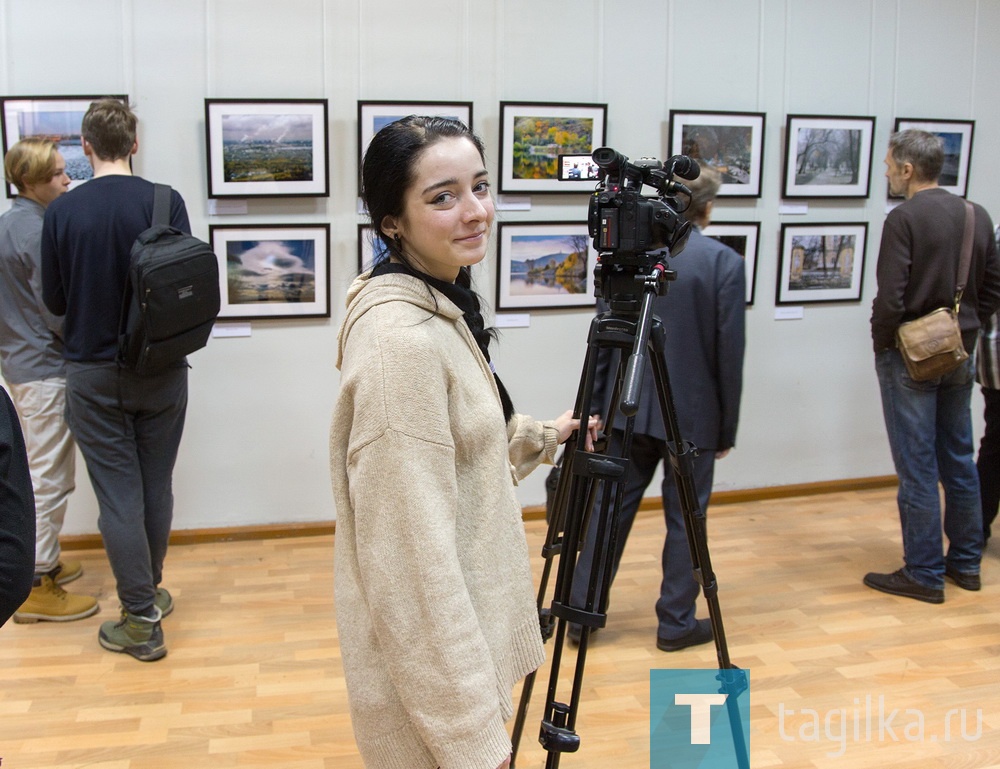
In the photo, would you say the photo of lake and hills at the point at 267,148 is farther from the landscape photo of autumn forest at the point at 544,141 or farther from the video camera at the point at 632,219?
the video camera at the point at 632,219

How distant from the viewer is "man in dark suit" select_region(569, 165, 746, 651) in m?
3.35

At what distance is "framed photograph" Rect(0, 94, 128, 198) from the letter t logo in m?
3.39

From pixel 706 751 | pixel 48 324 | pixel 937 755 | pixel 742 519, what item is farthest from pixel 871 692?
pixel 48 324

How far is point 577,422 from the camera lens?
216cm

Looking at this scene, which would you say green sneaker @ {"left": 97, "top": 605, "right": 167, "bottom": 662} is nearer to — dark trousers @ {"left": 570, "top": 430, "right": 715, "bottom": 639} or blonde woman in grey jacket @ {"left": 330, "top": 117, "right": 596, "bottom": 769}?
dark trousers @ {"left": 570, "top": 430, "right": 715, "bottom": 639}

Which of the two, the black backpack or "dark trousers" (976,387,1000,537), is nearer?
the black backpack

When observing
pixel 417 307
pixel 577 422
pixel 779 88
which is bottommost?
pixel 577 422

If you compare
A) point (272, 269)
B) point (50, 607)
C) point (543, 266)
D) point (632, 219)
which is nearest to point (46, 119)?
point (272, 269)

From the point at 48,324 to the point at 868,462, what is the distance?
4.38 metres

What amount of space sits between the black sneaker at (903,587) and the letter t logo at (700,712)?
1227 mm

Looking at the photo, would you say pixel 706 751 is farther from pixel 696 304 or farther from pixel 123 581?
pixel 123 581

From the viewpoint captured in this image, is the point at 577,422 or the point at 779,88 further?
the point at 779,88

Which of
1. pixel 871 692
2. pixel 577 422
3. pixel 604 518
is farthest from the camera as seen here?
pixel 871 692

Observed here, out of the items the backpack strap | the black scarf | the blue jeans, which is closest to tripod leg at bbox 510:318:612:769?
the black scarf
